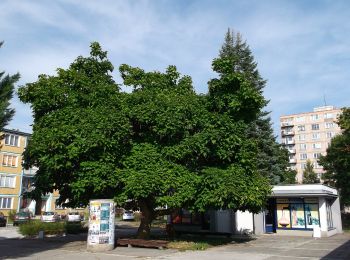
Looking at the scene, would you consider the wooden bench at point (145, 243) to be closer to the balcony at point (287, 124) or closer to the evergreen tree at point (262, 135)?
the evergreen tree at point (262, 135)

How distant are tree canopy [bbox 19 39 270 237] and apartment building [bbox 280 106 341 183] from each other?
8369cm

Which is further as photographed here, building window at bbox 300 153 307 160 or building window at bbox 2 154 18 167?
building window at bbox 300 153 307 160

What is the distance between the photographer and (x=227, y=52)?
4334 centimetres

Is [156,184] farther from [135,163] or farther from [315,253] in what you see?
[315,253]

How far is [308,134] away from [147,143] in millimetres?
93292

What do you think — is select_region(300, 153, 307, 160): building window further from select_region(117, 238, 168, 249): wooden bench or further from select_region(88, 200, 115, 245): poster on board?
select_region(88, 200, 115, 245): poster on board

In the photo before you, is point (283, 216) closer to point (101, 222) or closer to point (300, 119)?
point (101, 222)

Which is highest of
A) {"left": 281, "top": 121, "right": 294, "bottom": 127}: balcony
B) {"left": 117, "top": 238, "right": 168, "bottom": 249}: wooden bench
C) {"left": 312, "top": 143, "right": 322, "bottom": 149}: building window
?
{"left": 281, "top": 121, "right": 294, "bottom": 127}: balcony

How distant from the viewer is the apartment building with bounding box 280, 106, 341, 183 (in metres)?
103

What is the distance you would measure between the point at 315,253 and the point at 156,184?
7863 mm

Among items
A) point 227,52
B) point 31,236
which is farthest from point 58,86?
point 227,52

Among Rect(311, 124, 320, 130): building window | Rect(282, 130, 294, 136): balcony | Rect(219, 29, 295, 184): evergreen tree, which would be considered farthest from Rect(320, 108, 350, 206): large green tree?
Rect(282, 130, 294, 136): balcony

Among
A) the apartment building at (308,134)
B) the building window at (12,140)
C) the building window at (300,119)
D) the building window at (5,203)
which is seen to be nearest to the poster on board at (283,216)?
the building window at (5,203)

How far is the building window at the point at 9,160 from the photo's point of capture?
5597cm
